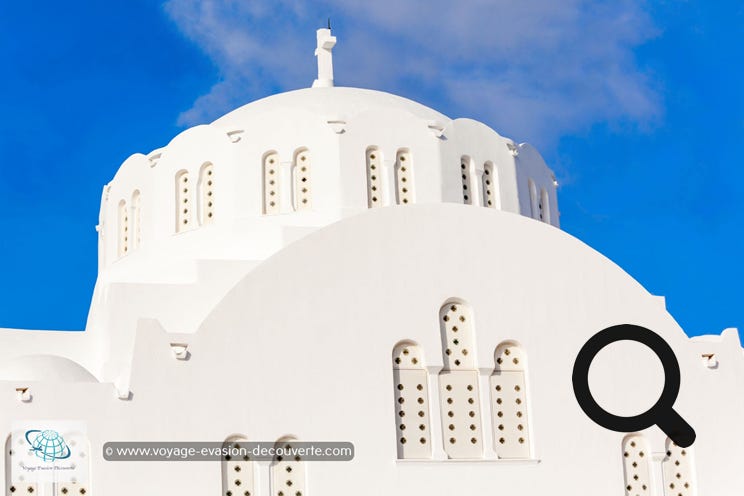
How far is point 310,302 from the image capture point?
18.4 metres

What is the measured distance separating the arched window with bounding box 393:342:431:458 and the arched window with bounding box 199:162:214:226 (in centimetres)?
502

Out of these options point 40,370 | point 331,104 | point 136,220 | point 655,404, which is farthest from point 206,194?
point 655,404

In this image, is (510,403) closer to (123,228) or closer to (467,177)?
(467,177)

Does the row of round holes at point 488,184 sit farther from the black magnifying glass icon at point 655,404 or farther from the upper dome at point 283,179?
the black magnifying glass icon at point 655,404

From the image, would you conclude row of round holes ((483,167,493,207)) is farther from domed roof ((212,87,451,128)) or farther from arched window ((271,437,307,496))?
arched window ((271,437,307,496))

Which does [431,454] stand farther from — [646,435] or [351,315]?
[646,435]

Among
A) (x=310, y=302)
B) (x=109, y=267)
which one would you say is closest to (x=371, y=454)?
(x=310, y=302)

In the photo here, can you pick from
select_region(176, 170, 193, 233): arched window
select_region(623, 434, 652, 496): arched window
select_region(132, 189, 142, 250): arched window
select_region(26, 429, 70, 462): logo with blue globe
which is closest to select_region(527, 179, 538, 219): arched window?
select_region(623, 434, 652, 496): arched window

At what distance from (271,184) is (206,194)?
3.88ft

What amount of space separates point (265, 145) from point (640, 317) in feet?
22.4

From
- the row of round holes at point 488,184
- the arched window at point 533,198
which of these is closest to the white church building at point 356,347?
the row of round holes at point 488,184

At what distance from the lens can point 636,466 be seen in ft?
63.9

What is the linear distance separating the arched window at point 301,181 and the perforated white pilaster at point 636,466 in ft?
21.2

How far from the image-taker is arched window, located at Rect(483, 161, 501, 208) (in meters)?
23.1
